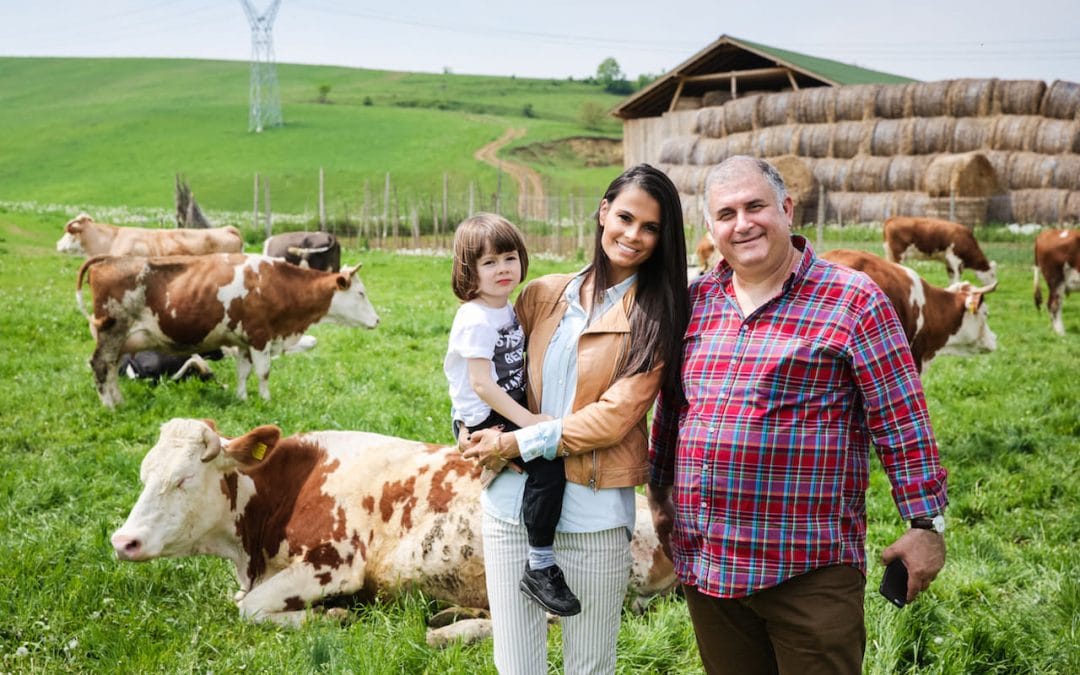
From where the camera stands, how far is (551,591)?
2.71 meters

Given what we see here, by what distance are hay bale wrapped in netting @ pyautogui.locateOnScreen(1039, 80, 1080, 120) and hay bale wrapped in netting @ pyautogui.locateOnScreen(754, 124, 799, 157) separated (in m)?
6.98

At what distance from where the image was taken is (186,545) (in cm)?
438

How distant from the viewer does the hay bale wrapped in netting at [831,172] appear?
2703 centimetres

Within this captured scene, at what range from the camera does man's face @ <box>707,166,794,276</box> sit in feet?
8.74

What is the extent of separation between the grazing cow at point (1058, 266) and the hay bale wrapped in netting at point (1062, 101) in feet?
39.6

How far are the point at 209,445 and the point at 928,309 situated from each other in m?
6.89

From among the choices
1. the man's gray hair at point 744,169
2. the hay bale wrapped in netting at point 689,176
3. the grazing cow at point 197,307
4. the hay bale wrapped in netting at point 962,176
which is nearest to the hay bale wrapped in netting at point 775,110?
the hay bale wrapped in netting at point 689,176

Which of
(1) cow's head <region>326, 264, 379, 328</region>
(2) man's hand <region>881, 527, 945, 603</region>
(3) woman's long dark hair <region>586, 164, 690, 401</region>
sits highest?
(3) woman's long dark hair <region>586, 164, 690, 401</region>

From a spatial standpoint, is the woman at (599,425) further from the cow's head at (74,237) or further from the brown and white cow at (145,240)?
the cow's head at (74,237)

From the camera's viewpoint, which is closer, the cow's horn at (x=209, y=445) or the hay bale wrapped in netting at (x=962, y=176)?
the cow's horn at (x=209, y=445)

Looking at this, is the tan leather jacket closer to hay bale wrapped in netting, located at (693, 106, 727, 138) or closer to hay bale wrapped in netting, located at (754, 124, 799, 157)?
hay bale wrapped in netting, located at (754, 124, 799, 157)

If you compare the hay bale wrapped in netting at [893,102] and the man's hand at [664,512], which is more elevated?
the hay bale wrapped in netting at [893,102]

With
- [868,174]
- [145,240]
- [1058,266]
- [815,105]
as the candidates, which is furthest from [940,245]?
[145,240]

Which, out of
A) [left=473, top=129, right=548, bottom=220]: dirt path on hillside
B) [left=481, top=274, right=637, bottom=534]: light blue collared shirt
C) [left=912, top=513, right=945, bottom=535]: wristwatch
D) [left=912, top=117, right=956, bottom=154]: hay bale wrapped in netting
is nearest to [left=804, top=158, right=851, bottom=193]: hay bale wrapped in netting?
[left=912, top=117, right=956, bottom=154]: hay bale wrapped in netting
